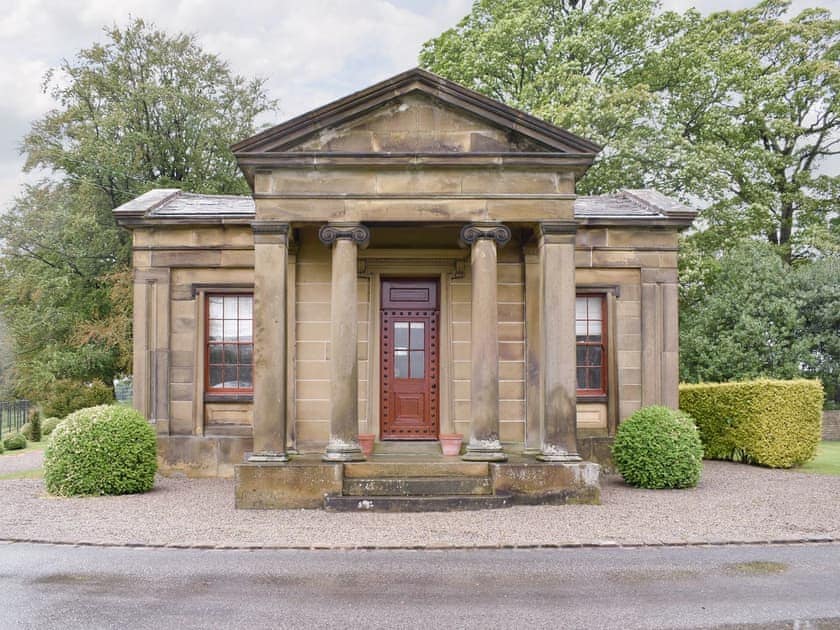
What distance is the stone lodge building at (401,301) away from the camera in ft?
36.3

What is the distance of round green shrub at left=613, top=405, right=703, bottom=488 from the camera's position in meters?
12.2

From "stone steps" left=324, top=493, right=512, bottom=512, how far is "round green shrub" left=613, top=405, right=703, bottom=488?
315 centimetres

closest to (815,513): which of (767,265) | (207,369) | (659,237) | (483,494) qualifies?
(483,494)

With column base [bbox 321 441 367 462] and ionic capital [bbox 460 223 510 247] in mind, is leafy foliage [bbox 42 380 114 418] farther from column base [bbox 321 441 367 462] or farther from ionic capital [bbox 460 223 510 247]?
ionic capital [bbox 460 223 510 247]

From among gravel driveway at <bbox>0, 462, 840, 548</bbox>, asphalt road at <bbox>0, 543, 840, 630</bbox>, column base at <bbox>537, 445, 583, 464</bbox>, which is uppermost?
column base at <bbox>537, 445, 583, 464</bbox>

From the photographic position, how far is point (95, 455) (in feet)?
39.0

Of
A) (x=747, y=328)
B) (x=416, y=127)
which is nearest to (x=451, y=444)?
(x=416, y=127)

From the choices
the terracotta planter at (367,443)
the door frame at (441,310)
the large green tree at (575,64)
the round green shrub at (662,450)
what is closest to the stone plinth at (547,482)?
the round green shrub at (662,450)

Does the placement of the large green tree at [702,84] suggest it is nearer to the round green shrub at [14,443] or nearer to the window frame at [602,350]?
the window frame at [602,350]

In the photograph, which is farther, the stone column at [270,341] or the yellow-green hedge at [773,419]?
the yellow-green hedge at [773,419]

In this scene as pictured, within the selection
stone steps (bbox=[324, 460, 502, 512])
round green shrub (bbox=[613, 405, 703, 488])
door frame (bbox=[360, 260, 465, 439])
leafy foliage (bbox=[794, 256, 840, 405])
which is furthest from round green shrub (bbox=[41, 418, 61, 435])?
leafy foliage (bbox=[794, 256, 840, 405])

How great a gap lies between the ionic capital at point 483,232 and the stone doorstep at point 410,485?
3.33 m

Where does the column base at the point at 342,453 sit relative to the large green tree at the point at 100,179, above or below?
below

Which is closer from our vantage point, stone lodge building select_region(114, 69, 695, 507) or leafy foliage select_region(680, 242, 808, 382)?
stone lodge building select_region(114, 69, 695, 507)
